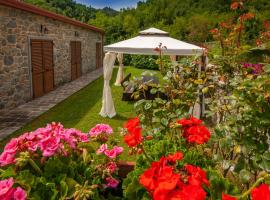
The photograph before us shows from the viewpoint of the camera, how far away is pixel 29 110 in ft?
29.3

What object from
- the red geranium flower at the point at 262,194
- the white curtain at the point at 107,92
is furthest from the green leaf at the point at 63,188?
the white curtain at the point at 107,92

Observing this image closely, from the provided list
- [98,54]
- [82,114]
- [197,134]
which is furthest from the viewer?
[98,54]

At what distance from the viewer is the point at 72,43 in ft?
51.0

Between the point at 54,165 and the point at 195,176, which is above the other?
the point at 195,176

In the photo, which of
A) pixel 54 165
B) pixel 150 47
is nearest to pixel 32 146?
pixel 54 165

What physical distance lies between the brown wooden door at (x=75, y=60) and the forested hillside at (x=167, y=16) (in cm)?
1231

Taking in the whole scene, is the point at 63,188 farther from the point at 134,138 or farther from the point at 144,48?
the point at 144,48

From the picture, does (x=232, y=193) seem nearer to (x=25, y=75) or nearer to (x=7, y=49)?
(x=7, y=49)

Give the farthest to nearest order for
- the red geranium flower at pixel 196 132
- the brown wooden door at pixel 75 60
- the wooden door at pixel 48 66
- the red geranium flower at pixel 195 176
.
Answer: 1. the brown wooden door at pixel 75 60
2. the wooden door at pixel 48 66
3. the red geranium flower at pixel 196 132
4. the red geranium flower at pixel 195 176

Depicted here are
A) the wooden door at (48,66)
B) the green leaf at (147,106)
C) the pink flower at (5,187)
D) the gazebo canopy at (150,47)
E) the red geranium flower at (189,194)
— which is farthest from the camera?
the wooden door at (48,66)

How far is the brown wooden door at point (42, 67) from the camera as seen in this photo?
10.6m

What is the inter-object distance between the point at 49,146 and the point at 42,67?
10.0 m

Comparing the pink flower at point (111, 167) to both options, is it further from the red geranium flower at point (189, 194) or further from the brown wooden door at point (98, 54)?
the brown wooden door at point (98, 54)

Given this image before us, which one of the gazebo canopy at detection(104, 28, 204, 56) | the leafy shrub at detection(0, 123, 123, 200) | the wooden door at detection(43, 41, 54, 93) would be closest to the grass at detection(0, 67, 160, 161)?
the wooden door at detection(43, 41, 54, 93)
